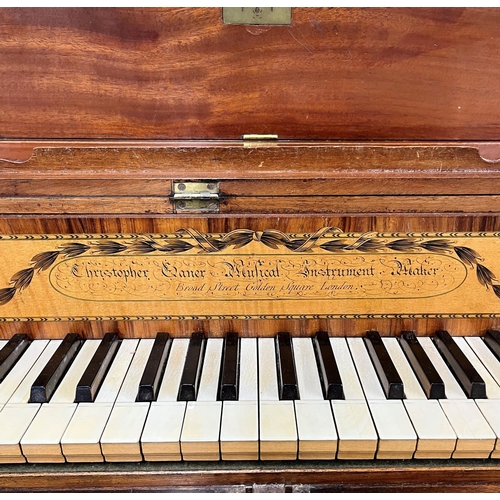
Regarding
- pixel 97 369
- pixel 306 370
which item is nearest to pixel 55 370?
pixel 97 369

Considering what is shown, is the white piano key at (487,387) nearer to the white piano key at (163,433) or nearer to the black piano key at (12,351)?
the white piano key at (163,433)

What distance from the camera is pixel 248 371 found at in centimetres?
144

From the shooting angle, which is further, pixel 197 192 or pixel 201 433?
pixel 197 192

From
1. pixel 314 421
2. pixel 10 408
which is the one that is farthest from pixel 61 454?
pixel 314 421

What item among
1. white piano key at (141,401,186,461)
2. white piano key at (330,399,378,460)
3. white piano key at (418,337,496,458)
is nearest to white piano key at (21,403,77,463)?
white piano key at (141,401,186,461)

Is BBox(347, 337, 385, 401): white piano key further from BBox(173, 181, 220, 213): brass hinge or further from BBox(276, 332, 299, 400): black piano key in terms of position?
BBox(173, 181, 220, 213): brass hinge

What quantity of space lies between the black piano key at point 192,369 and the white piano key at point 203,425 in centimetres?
2

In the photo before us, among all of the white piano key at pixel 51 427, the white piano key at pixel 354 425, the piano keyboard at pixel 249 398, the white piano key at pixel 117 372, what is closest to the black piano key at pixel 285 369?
the piano keyboard at pixel 249 398

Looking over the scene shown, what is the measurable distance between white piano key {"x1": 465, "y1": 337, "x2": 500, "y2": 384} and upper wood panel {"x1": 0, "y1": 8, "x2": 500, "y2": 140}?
650mm

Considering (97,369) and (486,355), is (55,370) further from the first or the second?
(486,355)

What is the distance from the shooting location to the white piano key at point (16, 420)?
4.11ft

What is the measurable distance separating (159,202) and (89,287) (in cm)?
37

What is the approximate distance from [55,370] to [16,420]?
0.17 meters

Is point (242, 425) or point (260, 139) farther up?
point (260, 139)
